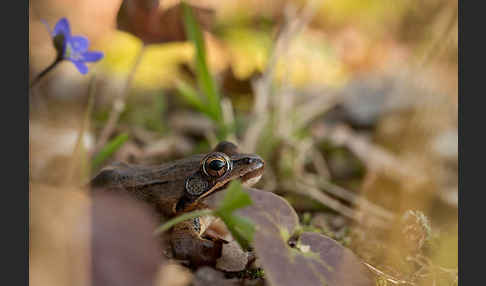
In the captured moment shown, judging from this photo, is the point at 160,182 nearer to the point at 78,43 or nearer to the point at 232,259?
the point at 232,259

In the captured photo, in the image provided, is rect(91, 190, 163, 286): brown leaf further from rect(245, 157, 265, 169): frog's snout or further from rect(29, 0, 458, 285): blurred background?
rect(245, 157, 265, 169): frog's snout

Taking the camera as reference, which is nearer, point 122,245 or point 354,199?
point 122,245

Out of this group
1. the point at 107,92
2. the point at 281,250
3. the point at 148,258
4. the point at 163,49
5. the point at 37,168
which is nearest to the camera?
the point at 148,258

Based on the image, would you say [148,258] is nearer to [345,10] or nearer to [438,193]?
[438,193]

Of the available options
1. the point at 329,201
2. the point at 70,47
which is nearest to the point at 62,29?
the point at 70,47

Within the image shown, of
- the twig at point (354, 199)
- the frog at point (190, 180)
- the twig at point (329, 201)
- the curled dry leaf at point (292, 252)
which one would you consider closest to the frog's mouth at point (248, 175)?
the frog at point (190, 180)

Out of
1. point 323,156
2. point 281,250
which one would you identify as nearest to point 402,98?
point 323,156
